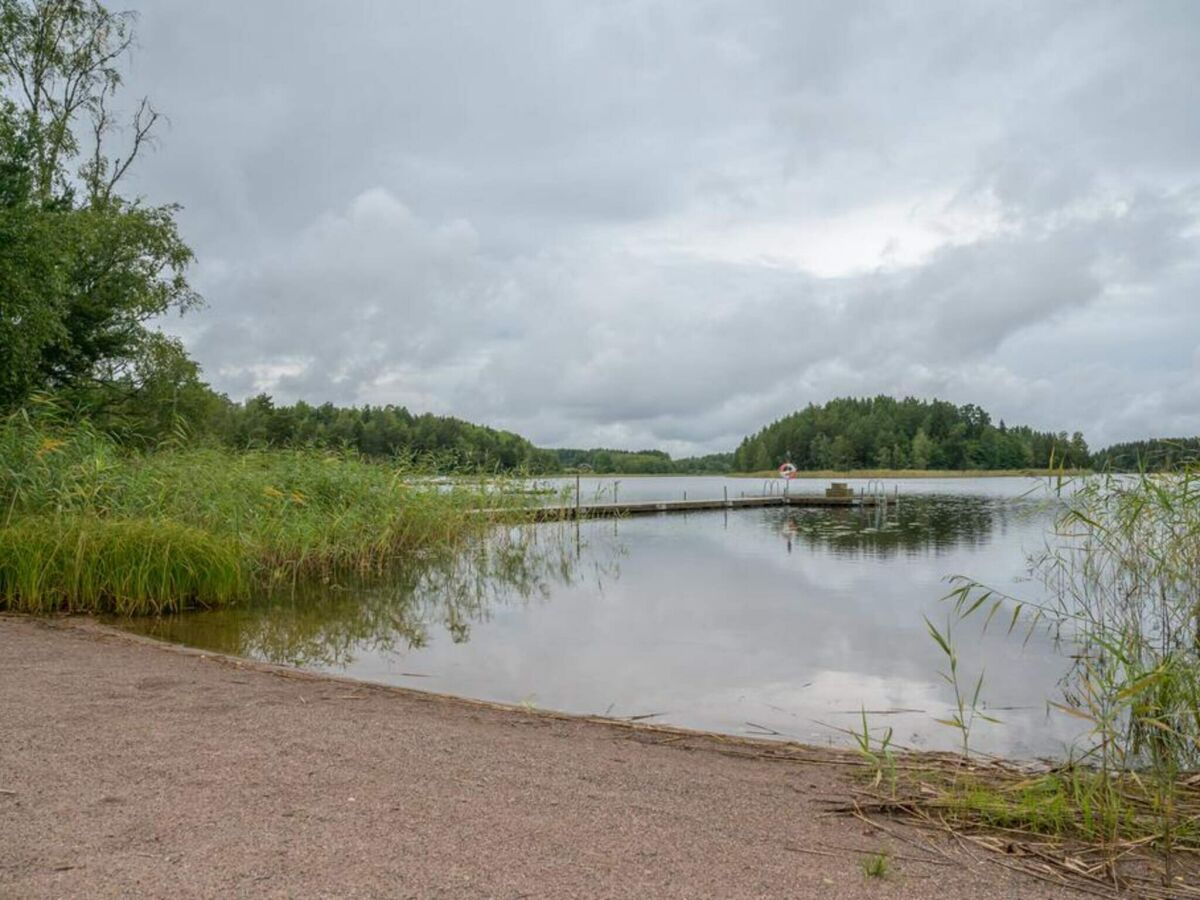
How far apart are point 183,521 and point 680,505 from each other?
28.9 m

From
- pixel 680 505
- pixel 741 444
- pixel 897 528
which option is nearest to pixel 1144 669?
pixel 897 528

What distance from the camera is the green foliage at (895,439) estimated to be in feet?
383

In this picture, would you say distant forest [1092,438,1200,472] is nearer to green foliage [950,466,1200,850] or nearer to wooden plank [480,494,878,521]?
green foliage [950,466,1200,850]

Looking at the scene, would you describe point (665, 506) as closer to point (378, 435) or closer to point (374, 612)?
point (378, 435)

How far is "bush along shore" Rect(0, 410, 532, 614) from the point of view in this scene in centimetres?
893

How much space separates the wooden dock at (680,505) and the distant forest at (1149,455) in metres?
16.7

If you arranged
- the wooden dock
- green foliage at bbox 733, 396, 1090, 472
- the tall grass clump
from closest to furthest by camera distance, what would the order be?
the tall grass clump, the wooden dock, green foliage at bbox 733, 396, 1090, 472

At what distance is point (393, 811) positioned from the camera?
320cm

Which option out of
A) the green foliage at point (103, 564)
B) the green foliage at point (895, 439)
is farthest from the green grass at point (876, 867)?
the green foliage at point (895, 439)

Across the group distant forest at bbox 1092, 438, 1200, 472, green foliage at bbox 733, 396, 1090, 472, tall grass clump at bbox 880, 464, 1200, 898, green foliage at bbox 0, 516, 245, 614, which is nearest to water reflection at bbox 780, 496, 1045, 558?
distant forest at bbox 1092, 438, 1200, 472

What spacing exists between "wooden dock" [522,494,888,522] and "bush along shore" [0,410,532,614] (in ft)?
26.5

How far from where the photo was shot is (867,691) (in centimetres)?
766

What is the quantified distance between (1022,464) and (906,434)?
19491 mm

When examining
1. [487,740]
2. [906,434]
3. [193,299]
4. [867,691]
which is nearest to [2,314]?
[193,299]
